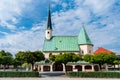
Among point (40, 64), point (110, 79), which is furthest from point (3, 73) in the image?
point (40, 64)

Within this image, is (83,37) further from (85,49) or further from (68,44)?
(68,44)

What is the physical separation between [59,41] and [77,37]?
7606 mm

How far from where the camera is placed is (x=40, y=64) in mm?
81375

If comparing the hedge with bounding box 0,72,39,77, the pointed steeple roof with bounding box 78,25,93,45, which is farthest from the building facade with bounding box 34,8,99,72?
the hedge with bounding box 0,72,39,77

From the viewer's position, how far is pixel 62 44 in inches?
→ 3460

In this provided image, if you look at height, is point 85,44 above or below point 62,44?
below

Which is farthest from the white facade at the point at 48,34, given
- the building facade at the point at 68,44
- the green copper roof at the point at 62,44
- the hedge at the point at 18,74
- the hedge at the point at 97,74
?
the hedge at the point at 97,74

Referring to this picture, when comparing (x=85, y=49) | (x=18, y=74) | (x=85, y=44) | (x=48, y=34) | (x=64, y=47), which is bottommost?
(x=18, y=74)

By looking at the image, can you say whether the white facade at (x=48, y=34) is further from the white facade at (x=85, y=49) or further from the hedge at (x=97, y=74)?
the hedge at (x=97, y=74)

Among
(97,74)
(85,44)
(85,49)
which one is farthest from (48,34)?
(97,74)

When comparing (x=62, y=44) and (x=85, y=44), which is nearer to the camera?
(x=85, y=44)

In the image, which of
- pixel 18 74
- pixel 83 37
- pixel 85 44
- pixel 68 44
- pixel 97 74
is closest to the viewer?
pixel 97 74

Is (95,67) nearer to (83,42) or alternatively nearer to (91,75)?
(83,42)

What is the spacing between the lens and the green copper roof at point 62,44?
86.3 meters
